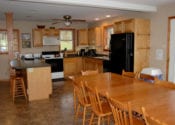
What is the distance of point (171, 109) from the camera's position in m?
1.74

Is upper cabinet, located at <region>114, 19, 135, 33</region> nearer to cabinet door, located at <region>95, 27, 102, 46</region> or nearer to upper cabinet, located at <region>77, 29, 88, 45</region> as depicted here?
cabinet door, located at <region>95, 27, 102, 46</region>

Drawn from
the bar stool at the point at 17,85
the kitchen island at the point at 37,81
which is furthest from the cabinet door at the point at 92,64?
the bar stool at the point at 17,85

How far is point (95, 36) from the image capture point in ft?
24.4

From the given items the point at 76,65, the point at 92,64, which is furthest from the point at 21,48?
the point at 92,64

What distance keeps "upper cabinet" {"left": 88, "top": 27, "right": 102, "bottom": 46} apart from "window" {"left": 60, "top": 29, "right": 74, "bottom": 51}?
2.84 ft

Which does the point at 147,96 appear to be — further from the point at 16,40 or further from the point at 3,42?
the point at 3,42

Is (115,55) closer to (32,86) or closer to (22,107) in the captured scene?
(32,86)

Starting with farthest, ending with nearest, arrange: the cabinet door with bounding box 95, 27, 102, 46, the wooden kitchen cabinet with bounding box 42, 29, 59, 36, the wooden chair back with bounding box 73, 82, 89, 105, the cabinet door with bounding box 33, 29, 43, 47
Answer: the cabinet door with bounding box 95, 27, 102, 46
the wooden kitchen cabinet with bounding box 42, 29, 59, 36
the cabinet door with bounding box 33, 29, 43, 47
the wooden chair back with bounding box 73, 82, 89, 105

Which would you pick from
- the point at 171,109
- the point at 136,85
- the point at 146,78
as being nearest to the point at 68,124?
the point at 136,85

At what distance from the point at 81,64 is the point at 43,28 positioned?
2146mm

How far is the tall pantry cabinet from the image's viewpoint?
481 cm

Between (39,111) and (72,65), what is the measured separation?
12.2ft

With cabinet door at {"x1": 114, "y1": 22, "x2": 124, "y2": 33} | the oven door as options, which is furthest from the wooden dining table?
the oven door

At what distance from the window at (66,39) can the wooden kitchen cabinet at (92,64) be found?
3.47ft
